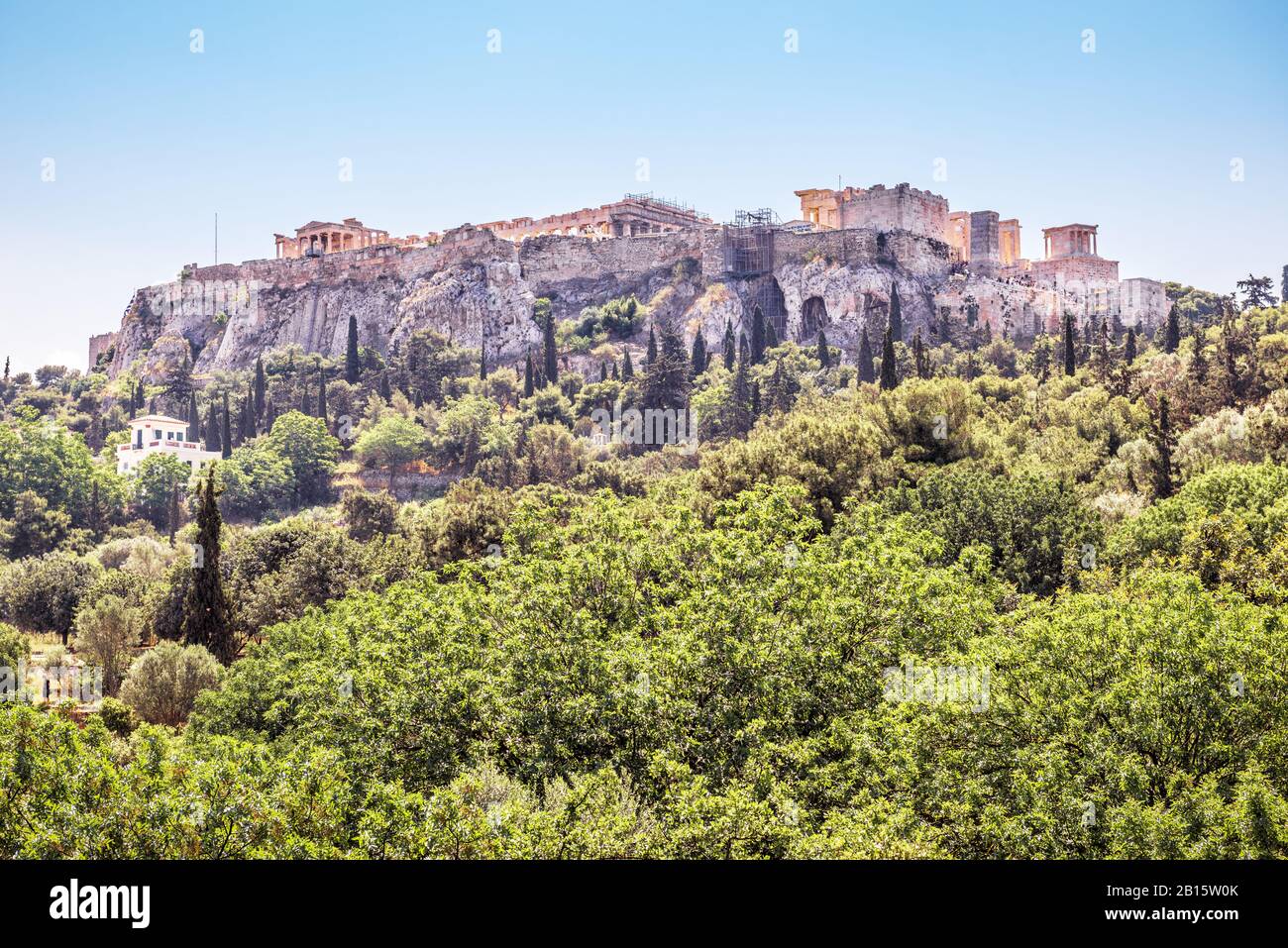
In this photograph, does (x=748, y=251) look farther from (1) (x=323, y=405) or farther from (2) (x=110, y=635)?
(2) (x=110, y=635)

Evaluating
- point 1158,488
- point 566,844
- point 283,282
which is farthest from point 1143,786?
point 283,282

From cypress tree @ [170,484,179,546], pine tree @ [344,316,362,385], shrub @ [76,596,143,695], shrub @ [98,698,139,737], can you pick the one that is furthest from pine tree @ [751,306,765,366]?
shrub @ [98,698,139,737]

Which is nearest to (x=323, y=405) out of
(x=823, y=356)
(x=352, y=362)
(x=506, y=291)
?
(x=352, y=362)

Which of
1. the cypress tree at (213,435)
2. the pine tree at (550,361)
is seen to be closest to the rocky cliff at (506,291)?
the pine tree at (550,361)

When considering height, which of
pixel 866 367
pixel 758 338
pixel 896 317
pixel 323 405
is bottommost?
pixel 323 405

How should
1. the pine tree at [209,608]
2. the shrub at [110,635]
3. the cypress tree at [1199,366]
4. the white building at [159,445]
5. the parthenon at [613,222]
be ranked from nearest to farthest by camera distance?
1. the pine tree at [209,608]
2. the shrub at [110,635]
3. the cypress tree at [1199,366]
4. the white building at [159,445]
5. the parthenon at [613,222]

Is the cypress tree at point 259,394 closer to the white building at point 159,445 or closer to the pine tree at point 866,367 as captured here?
the white building at point 159,445
